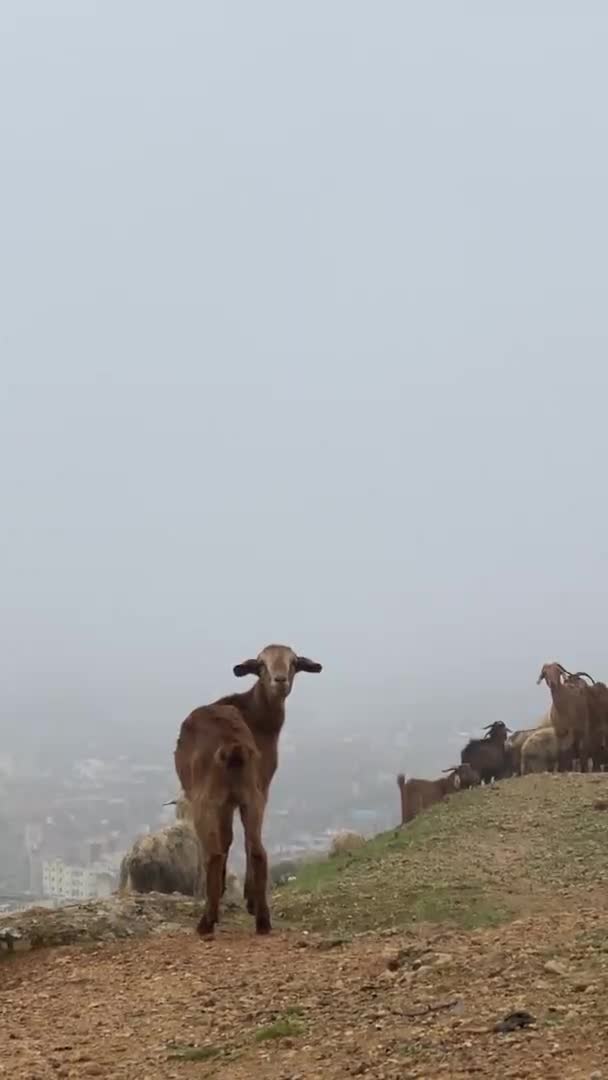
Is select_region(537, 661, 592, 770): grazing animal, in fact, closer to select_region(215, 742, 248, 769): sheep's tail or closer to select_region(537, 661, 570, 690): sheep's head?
select_region(537, 661, 570, 690): sheep's head

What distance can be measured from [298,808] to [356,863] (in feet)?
75.6

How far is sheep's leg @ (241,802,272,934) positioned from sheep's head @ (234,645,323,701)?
1.75 metres

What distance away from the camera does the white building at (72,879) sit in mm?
25016

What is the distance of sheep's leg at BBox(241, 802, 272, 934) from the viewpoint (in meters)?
10.1

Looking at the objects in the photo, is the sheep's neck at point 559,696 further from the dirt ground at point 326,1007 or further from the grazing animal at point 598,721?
the dirt ground at point 326,1007

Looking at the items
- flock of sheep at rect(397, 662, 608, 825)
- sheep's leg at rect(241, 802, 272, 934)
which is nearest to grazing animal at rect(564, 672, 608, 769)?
flock of sheep at rect(397, 662, 608, 825)

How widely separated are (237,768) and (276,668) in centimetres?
183

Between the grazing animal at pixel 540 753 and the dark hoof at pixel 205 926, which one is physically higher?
the grazing animal at pixel 540 753

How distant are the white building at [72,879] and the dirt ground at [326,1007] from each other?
14976 mm

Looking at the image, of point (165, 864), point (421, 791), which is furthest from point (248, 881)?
point (421, 791)

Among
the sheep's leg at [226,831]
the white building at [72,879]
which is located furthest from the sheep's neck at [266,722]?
the white building at [72,879]

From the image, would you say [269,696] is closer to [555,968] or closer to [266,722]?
[266,722]

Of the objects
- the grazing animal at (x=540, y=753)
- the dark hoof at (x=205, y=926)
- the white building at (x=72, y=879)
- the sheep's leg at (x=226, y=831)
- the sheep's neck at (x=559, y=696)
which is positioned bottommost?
the dark hoof at (x=205, y=926)

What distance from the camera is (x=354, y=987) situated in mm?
7500
